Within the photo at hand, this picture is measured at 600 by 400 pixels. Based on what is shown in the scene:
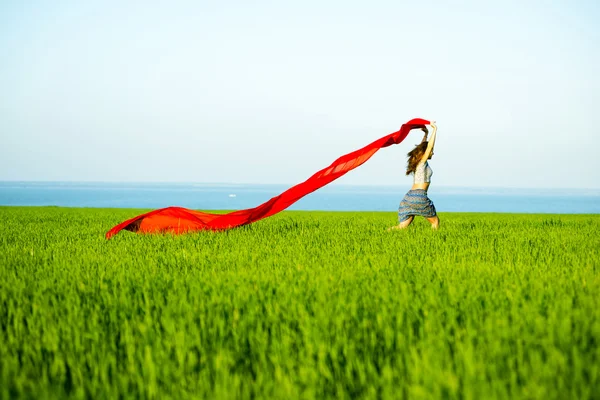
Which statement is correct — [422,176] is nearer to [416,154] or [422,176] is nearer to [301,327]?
[416,154]

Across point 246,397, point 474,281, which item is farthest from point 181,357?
point 474,281

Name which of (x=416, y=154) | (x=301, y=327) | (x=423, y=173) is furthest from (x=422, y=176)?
(x=301, y=327)

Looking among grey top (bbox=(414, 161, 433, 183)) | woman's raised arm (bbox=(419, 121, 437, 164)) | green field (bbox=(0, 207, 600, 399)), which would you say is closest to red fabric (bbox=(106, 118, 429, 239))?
woman's raised arm (bbox=(419, 121, 437, 164))

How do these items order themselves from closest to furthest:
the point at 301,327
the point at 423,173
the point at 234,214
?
the point at 301,327, the point at 234,214, the point at 423,173

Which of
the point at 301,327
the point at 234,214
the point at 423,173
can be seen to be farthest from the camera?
the point at 423,173

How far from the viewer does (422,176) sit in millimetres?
8883

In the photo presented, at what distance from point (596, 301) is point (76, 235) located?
7.74 m

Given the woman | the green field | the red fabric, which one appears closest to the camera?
the green field

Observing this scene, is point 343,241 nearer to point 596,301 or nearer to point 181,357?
point 596,301

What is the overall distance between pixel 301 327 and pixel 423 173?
644cm

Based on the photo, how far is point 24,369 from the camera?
253cm

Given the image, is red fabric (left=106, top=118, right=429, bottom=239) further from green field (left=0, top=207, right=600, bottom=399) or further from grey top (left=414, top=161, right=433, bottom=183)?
green field (left=0, top=207, right=600, bottom=399)

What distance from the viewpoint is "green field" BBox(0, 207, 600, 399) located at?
2.29 m

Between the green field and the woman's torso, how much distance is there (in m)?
3.29
